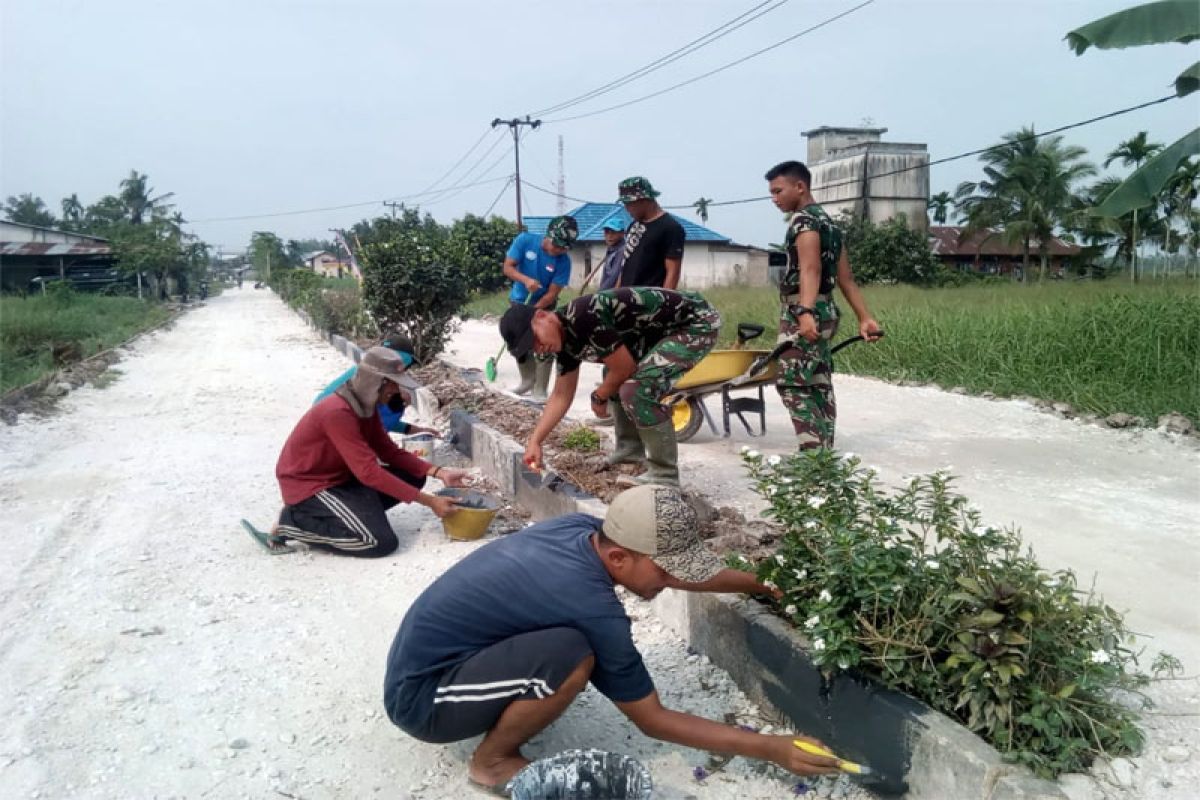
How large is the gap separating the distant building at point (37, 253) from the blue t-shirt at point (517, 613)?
1358 inches

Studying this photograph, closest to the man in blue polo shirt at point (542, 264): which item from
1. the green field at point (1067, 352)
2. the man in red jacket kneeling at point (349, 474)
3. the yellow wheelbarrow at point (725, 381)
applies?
the yellow wheelbarrow at point (725, 381)

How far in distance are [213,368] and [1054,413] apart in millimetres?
11879

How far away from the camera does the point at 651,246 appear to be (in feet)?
17.5

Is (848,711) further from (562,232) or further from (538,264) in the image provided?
(538,264)

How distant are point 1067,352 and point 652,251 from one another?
5323 mm

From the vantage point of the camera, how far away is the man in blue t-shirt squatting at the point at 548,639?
2.34 metres

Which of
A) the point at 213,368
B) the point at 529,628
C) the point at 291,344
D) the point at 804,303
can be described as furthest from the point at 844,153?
the point at 529,628

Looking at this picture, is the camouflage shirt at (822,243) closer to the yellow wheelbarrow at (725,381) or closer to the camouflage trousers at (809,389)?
the camouflage trousers at (809,389)

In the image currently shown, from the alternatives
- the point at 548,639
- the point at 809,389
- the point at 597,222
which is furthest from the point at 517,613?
the point at 597,222

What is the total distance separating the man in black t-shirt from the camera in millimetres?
5301

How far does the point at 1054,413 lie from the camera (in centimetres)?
741

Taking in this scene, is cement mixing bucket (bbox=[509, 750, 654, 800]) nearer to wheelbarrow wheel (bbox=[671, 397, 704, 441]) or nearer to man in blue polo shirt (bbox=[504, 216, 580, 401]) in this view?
wheelbarrow wheel (bbox=[671, 397, 704, 441])

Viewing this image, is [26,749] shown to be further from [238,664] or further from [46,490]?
[46,490]

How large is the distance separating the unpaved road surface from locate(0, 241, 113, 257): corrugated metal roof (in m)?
31.7
